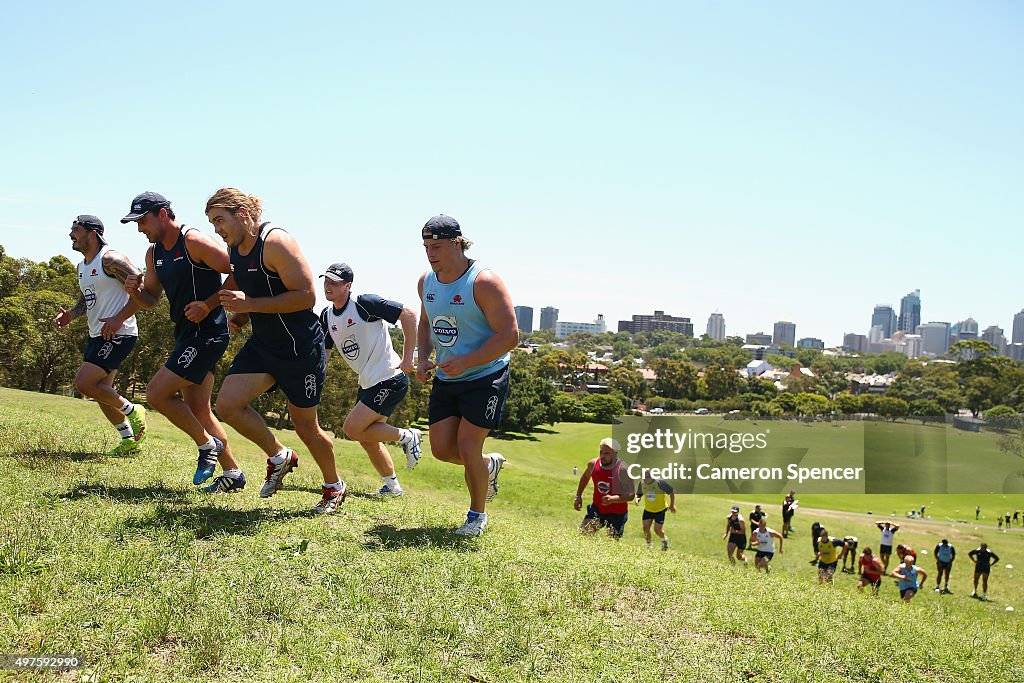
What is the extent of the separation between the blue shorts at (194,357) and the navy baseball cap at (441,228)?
2355 millimetres

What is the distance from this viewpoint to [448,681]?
3523mm

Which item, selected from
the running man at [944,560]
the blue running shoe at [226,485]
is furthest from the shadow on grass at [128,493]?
the running man at [944,560]

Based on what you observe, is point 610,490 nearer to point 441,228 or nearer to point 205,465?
point 205,465

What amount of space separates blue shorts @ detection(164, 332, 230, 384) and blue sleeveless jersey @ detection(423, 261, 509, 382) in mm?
2141

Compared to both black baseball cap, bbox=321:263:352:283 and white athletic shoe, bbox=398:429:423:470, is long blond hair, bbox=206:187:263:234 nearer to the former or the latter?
black baseball cap, bbox=321:263:352:283

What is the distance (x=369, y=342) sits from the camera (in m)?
7.79

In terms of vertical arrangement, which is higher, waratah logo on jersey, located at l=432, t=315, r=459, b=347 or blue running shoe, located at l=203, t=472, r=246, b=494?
waratah logo on jersey, located at l=432, t=315, r=459, b=347

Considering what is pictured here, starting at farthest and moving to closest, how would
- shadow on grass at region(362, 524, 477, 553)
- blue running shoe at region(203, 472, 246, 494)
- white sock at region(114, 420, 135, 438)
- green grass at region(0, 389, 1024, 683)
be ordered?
white sock at region(114, 420, 135, 438)
blue running shoe at region(203, 472, 246, 494)
shadow on grass at region(362, 524, 477, 553)
green grass at region(0, 389, 1024, 683)

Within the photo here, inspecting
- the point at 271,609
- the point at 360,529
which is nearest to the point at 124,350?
the point at 360,529

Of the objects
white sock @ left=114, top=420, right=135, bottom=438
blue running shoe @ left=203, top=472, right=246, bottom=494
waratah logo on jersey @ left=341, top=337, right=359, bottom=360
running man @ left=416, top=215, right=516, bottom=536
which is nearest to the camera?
running man @ left=416, top=215, right=516, bottom=536

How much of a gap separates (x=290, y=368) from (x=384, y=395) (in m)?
1.36

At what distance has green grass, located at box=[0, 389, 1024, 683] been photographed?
365 cm

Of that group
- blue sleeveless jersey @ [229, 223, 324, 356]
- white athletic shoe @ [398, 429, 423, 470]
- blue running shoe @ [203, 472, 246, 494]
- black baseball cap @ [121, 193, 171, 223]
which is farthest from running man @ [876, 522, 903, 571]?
black baseball cap @ [121, 193, 171, 223]

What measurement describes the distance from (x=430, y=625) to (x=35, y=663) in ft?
5.80
